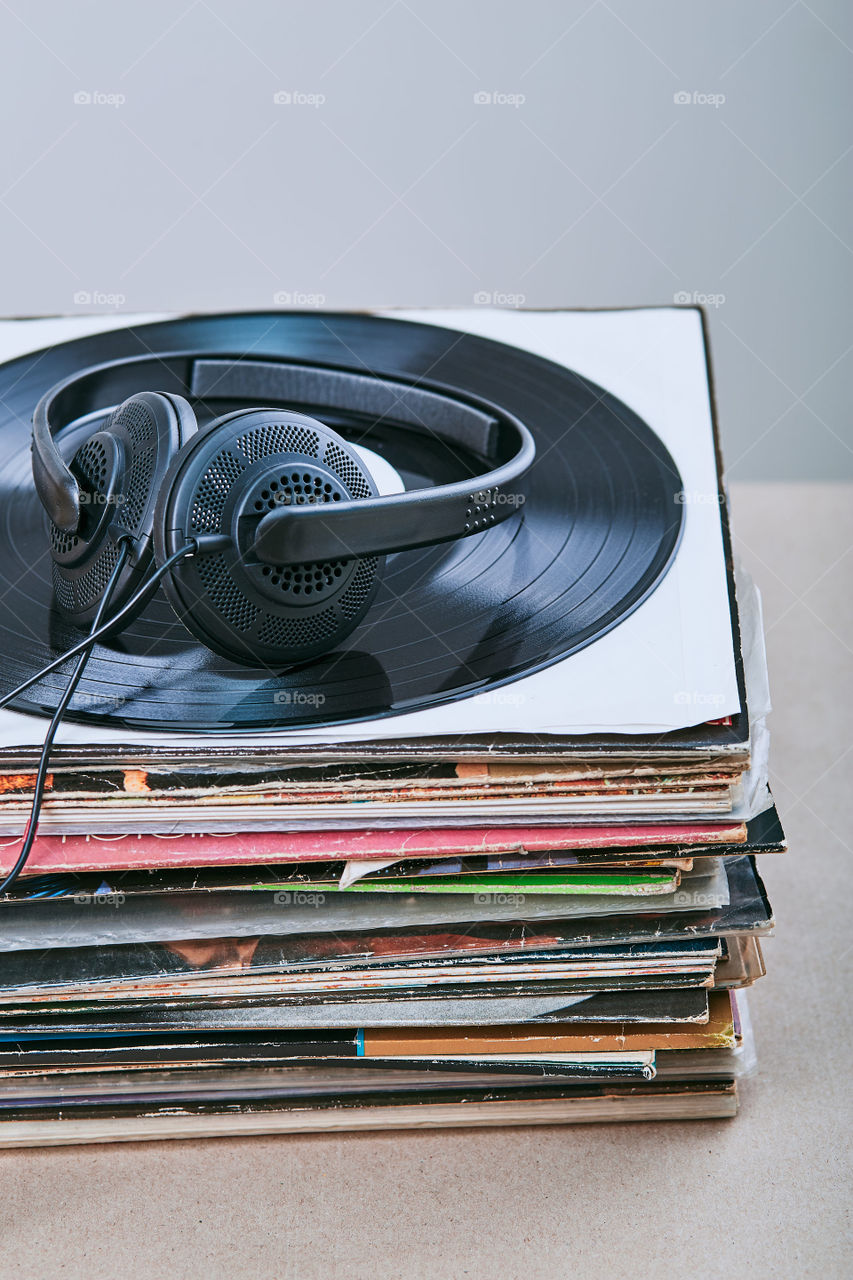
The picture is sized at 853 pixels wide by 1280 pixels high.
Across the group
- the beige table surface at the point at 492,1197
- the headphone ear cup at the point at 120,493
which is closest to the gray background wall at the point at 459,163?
the headphone ear cup at the point at 120,493

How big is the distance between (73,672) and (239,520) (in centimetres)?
12

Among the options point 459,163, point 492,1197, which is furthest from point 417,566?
point 459,163

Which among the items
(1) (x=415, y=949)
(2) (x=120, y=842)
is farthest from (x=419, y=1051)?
(2) (x=120, y=842)

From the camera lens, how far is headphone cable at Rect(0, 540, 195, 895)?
1.84 ft

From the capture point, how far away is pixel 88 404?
814mm

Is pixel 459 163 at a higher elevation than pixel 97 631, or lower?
higher

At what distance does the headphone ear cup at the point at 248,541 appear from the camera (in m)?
0.57

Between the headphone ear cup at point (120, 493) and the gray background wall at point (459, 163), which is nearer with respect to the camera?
the headphone ear cup at point (120, 493)

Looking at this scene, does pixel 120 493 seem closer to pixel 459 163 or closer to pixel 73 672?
pixel 73 672

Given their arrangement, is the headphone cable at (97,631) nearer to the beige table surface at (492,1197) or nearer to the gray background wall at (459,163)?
the beige table surface at (492,1197)

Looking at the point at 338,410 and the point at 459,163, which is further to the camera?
the point at 459,163

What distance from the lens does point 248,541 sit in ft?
1.88

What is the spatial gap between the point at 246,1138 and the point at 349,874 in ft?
0.65

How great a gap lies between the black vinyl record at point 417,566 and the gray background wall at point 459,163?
0.46 metres
